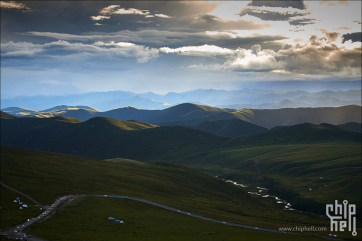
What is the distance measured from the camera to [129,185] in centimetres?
13075

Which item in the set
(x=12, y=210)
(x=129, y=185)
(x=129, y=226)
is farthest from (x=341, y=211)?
(x=12, y=210)

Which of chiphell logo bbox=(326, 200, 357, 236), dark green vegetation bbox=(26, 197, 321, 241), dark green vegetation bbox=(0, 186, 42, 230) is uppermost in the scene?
dark green vegetation bbox=(0, 186, 42, 230)

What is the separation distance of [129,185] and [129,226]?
54493mm

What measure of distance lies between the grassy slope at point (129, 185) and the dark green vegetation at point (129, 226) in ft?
43.8

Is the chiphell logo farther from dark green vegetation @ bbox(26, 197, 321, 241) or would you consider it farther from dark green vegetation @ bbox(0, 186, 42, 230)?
dark green vegetation @ bbox(0, 186, 42, 230)

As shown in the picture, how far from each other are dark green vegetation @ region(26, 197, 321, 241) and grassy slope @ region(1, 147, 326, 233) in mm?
13357

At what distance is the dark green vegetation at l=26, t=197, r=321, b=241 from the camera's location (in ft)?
223

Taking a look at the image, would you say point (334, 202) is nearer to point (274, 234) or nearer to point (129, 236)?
point (274, 234)

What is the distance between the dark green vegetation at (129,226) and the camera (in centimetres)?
6806

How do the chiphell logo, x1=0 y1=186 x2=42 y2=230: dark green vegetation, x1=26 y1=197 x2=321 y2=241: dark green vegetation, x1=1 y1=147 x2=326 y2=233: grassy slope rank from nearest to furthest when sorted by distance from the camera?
x1=26 y1=197 x2=321 y2=241: dark green vegetation → x1=0 y1=186 x2=42 y2=230: dark green vegetation → x1=1 y1=147 x2=326 y2=233: grassy slope → the chiphell logo

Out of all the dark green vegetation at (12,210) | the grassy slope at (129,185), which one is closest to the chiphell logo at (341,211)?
the grassy slope at (129,185)

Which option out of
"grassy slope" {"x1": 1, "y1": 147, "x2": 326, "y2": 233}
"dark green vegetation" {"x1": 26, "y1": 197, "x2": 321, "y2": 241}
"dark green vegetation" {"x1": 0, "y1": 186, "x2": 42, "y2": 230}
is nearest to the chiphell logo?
"grassy slope" {"x1": 1, "y1": 147, "x2": 326, "y2": 233}

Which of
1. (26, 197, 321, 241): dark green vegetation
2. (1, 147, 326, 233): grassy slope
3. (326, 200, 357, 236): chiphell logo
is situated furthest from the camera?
(326, 200, 357, 236): chiphell logo

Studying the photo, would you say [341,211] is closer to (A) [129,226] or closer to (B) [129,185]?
(B) [129,185]
